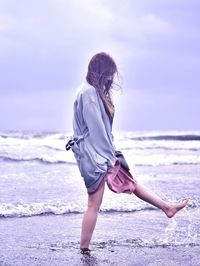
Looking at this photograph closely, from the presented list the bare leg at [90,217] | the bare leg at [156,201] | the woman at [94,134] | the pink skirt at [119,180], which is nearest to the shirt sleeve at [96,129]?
the woman at [94,134]

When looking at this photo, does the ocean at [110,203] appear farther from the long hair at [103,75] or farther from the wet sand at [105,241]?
the long hair at [103,75]

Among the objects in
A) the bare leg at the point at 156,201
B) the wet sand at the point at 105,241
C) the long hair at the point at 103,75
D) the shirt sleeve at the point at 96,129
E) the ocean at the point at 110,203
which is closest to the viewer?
the wet sand at the point at 105,241

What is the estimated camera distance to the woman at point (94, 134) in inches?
205

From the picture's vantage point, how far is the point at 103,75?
535 centimetres

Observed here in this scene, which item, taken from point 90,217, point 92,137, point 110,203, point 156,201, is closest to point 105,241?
point 90,217

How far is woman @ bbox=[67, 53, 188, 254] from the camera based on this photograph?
17.1 ft

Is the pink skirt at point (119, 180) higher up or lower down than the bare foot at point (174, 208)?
higher up

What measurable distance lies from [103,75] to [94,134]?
570 mm

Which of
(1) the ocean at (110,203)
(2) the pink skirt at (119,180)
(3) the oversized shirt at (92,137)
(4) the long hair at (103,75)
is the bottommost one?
(1) the ocean at (110,203)

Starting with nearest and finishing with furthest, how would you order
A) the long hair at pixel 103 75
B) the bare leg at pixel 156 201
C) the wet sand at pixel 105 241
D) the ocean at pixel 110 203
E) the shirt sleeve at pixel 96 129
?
the wet sand at pixel 105 241
the shirt sleeve at pixel 96 129
the long hair at pixel 103 75
the bare leg at pixel 156 201
the ocean at pixel 110 203

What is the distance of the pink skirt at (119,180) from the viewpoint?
534 centimetres

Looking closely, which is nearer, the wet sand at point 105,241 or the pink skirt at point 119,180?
the wet sand at point 105,241

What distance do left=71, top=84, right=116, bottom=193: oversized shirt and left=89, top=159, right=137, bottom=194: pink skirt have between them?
A: 8 cm

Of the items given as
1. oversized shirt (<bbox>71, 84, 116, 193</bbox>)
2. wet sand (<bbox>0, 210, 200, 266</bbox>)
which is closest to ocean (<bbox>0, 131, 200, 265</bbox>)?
wet sand (<bbox>0, 210, 200, 266</bbox>)
